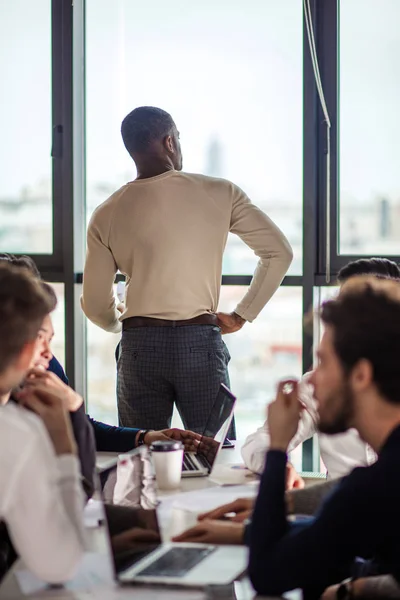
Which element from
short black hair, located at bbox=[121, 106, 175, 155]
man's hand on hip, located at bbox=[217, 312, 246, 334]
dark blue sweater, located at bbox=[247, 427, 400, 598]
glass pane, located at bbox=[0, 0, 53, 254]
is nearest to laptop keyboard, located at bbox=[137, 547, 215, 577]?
dark blue sweater, located at bbox=[247, 427, 400, 598]

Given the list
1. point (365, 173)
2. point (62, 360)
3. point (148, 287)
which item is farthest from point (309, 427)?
point (62, 360)

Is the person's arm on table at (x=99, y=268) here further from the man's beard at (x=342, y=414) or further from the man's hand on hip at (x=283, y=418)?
the man's beard at (x=342, y=414)

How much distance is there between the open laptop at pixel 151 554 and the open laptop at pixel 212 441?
44cm

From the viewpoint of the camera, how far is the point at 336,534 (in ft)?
4.34

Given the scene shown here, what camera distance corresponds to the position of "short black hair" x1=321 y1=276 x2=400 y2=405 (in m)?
1.38

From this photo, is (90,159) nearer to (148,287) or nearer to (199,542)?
(148,287)

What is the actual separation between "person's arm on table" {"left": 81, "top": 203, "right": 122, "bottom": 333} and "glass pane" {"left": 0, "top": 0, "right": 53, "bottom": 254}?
0.86m

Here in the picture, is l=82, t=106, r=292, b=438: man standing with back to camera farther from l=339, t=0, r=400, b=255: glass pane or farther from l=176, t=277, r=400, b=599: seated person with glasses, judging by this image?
l=176, t=277, r=400, b=599: seated person with glasses

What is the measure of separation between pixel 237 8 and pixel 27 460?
3.04 meters

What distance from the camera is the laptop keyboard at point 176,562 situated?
1.38 m

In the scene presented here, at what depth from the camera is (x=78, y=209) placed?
159 inches

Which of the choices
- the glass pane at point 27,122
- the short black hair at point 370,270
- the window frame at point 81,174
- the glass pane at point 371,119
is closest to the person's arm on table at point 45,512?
the short black hair at point 370,270

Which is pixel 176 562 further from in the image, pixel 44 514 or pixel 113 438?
pixel 113 438

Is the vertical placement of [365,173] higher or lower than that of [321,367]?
higher
